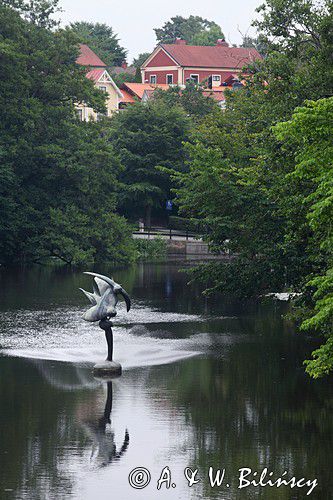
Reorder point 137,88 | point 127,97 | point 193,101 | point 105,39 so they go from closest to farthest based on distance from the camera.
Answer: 1. point 193,101
2. point 127,97
3. point 137,88
4. point 105,39

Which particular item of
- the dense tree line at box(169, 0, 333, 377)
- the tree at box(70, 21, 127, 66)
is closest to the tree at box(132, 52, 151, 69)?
the tree at box(70, 21, 127, 66)

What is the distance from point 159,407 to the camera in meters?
24.2

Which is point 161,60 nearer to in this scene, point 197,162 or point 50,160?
point 50,160

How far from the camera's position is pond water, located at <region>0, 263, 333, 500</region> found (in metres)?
18.6

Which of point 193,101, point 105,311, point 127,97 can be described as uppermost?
point 127,97

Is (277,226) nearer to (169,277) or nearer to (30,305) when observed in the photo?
(30,305)

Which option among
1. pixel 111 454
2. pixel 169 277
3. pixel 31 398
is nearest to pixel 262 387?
pixel 31 398

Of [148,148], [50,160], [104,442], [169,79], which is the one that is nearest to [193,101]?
[148,148]

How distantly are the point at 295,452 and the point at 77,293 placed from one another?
95.6ft

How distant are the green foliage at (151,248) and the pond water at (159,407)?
3346 centimetres

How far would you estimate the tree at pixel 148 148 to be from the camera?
79438 mm

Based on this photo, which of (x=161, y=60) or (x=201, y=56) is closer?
(x=161, y=60)

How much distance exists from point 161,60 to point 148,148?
192 ft

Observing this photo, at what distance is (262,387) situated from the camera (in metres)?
26.9
